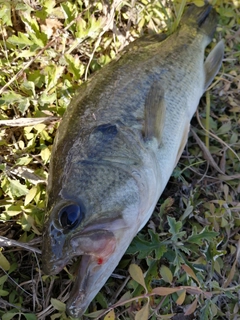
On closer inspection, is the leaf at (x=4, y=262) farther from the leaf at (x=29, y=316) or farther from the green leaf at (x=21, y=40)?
the green leaf at (x=21, y=40)

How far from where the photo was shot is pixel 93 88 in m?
2.27

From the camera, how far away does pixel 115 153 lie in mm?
2006

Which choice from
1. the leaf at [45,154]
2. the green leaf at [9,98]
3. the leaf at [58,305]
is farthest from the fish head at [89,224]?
the green leaf at [9,98]

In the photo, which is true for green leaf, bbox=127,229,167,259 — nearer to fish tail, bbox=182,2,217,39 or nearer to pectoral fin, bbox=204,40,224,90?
pectoral fin, bbox=204,40,224,90

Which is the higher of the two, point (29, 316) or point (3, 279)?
point (3, 279)

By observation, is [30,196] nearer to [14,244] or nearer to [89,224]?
[14,244]

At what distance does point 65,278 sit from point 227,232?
3.75 feet

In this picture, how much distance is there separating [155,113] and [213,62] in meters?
0.91

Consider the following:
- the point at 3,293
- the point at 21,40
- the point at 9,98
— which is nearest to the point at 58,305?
the point at 3,293

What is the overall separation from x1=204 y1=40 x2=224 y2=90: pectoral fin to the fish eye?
1.48 metres

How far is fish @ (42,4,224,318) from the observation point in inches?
71.2

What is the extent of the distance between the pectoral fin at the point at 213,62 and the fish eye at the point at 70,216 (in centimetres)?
148

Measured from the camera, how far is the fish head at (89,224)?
1.78 meters

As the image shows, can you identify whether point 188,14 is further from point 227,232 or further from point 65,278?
point 65,278
